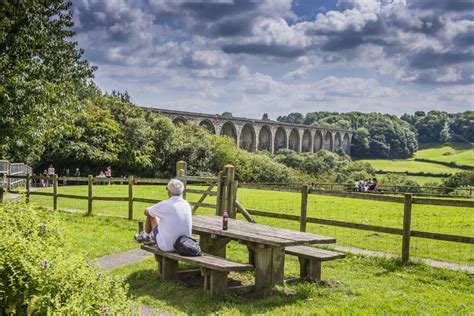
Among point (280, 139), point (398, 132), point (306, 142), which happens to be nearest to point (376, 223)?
point (280, 139)

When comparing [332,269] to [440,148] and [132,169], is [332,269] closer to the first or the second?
[132,169]

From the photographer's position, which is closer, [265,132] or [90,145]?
[90,145]

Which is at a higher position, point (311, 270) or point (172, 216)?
point (172, 216)

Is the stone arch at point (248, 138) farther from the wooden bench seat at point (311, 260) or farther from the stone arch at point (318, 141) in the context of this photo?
the wooden bench seat at point (311, 260)

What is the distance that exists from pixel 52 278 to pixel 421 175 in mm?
83513

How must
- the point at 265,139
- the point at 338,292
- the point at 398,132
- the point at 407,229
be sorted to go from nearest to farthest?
the point at 338,292
the point at 407,229
the point at 265,139
the point at 398,132

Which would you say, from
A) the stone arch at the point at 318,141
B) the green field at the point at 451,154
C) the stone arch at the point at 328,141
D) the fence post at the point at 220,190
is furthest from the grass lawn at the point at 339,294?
the stone arch at the point at 328,141

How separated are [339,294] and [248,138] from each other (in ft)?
230

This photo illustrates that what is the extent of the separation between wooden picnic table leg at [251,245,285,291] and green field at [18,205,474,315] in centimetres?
14

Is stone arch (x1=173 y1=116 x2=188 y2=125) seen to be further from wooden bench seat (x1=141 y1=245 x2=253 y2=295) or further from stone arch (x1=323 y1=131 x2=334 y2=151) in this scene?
stone arch (x1=323 y1=131 x2=334 y2=151)

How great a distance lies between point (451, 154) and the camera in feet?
365

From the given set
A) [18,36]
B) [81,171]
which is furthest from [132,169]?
[18,36]

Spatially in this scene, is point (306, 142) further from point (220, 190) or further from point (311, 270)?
point (311, 270)

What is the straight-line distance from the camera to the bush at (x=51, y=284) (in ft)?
9.20
